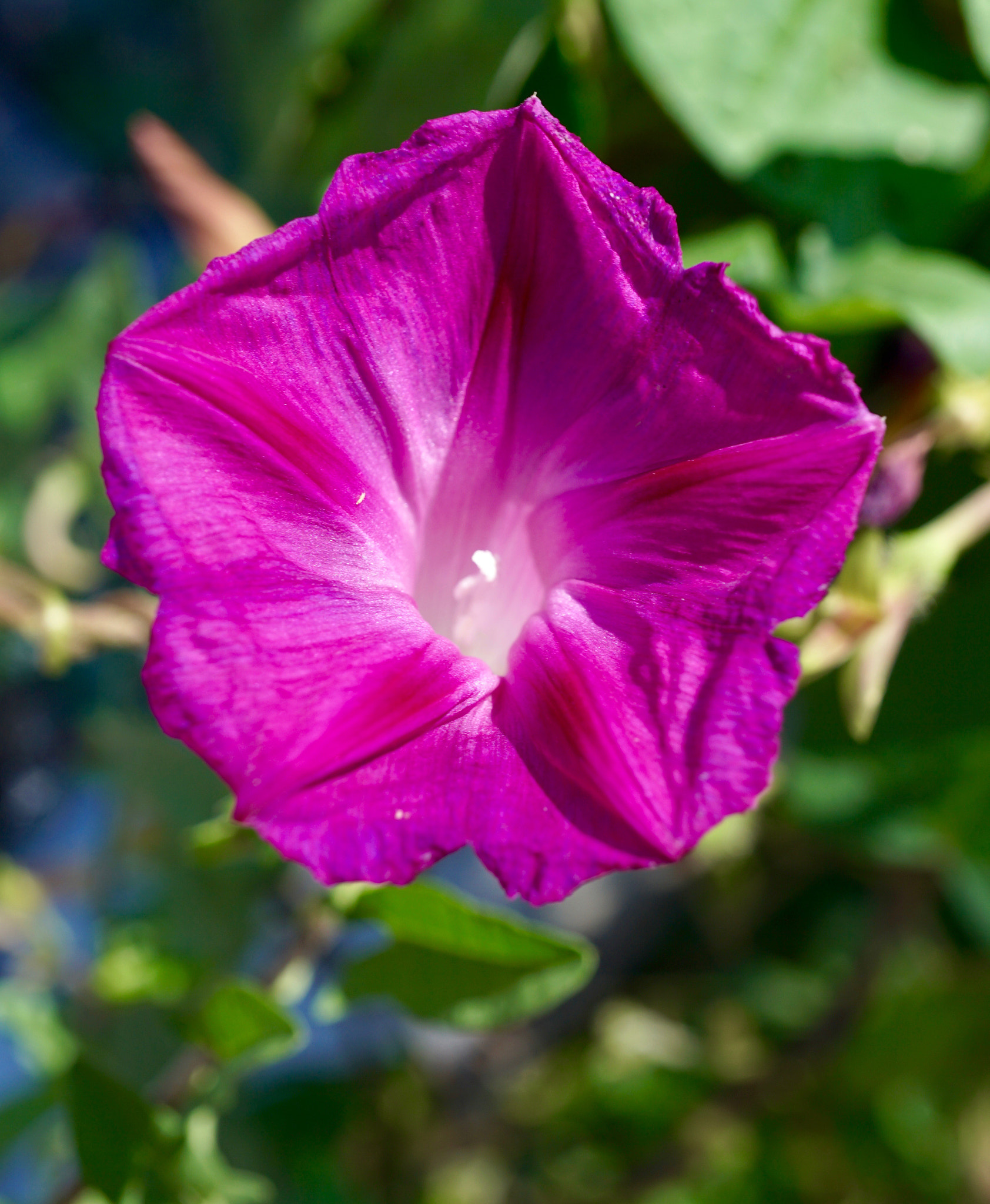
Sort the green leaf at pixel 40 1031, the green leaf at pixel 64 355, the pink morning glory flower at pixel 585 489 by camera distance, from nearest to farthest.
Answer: the pink morning glory flower at pixel 585 489, the green leaf at pixel 40 1031, the green leaf at pixel 64 355

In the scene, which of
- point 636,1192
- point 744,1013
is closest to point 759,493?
point 636,1192

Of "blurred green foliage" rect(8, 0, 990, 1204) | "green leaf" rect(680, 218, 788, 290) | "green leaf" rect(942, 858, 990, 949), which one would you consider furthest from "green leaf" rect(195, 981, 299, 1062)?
"green leaf" rect(942, 858, 990, 949)

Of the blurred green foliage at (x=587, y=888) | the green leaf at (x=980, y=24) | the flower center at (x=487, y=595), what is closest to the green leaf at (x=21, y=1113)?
the blurred green foliage at (x=587, y=888)

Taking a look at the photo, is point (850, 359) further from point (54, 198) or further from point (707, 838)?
point (54, 198)

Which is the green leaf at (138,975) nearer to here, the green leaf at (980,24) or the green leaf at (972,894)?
the green leaf at (972,894)

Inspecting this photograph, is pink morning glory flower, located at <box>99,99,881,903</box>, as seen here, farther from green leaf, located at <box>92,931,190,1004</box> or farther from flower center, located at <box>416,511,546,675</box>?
green leaf, located at <box>92,931,190,1004</box>

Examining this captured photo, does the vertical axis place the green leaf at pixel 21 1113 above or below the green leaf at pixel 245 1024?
below

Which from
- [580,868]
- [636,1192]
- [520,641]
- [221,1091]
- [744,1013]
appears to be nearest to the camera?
[580,868]
